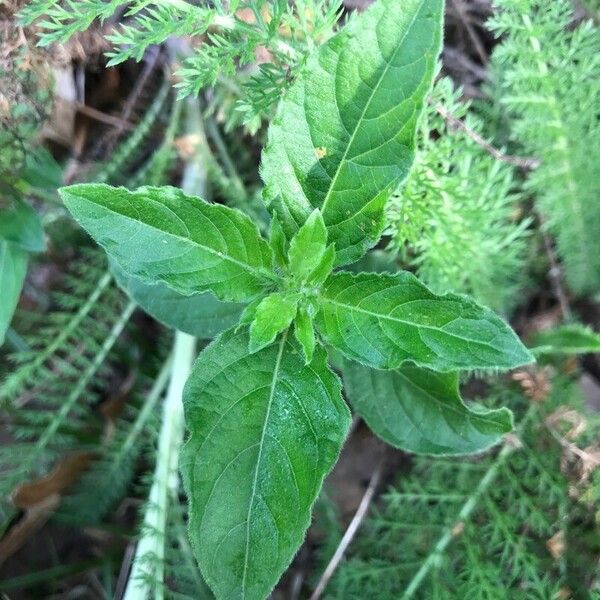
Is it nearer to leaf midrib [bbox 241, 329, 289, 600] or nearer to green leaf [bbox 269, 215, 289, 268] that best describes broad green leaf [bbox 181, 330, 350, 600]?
leaf midrib [bbox 241, 329, 289, 600]

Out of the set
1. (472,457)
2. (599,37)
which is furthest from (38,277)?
(599,37)

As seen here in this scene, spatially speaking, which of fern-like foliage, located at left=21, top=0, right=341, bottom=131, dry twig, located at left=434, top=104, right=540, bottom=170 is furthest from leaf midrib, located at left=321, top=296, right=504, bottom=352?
dry twig, located at left=434, top=104, right=540, bottom=170

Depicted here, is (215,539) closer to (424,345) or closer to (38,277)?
(424,345)

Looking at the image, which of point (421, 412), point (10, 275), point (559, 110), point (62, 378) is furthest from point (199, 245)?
point (62, 378)

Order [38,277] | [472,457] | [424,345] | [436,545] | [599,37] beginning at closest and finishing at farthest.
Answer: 1. [424,345]
2. [599,37]
3. [436,545]
4. [472,457]
5. [38,277]

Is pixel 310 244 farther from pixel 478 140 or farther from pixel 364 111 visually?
pixel 478 140

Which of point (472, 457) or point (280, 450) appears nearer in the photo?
point (280, 450)

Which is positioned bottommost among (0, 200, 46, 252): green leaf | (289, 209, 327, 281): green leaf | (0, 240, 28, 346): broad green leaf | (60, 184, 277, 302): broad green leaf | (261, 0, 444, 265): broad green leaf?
(0, 240, 28, 346): broad green leaf
